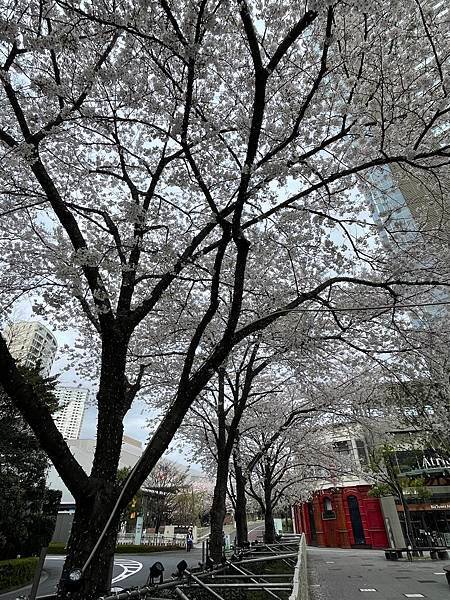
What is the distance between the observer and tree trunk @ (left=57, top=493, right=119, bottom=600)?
9.30ft

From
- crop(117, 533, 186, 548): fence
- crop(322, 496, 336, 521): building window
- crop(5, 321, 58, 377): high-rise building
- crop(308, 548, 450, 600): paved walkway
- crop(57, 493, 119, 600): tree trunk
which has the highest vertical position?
crop(5, 321, 58, 377): high-rise building

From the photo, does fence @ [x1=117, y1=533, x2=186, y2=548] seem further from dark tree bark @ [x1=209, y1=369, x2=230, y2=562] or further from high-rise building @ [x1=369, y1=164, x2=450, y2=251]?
high-rise building @ [x1=369, y1=164, x2=450, y2=251]

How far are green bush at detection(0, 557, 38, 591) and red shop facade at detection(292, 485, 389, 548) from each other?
2087 centimetres

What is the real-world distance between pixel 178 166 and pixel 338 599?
381 inches

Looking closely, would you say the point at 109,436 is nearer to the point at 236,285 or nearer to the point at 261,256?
the point at 236,285

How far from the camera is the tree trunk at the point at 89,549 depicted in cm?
283

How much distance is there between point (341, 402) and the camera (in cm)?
1153

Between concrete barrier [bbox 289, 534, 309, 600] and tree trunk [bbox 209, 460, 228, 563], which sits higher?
tree trunk [bbox 209, 460, 228, 563]

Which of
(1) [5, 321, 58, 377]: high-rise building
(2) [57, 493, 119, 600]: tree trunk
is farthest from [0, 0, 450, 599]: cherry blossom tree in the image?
(1) [5, 321, 58, 377]: high-rise building

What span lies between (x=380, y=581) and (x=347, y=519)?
1847 cm

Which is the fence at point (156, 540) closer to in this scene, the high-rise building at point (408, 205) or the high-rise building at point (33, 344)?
the high-rise building at point (33, 344)

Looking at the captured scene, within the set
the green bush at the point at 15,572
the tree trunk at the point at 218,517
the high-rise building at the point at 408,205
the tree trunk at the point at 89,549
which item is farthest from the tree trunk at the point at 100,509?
the green bush at the point at 15,572

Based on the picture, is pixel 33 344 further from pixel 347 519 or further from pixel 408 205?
pixel 347 519

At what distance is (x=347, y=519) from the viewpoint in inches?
1068
